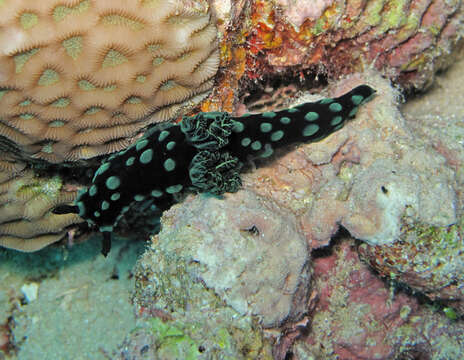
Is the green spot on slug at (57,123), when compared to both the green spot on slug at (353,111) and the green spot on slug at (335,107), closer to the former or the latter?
the green spot on slug at (335,107)

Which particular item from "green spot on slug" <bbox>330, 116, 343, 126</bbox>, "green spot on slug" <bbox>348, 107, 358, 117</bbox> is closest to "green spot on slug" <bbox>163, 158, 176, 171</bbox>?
"green spot on slug" <bbox>330, 116, 343, 126</bbox>

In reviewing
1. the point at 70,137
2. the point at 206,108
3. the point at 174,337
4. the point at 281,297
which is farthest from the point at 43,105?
the point at 281,297

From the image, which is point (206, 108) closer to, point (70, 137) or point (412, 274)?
point (70, 137)

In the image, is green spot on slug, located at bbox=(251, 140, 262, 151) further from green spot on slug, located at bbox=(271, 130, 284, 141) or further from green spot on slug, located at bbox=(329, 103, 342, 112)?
green spot on slug, located at bbox=(329, 103, 342, 112)

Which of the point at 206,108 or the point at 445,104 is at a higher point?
the point at 206,108

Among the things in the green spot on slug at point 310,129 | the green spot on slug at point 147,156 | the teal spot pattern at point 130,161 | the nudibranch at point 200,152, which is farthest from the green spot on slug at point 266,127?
the teal spot pattern at point 130,161

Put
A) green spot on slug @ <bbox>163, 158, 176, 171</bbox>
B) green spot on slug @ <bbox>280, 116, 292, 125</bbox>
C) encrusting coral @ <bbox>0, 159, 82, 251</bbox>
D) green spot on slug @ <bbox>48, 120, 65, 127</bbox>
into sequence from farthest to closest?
encrusting coral @ <bbox>0, 159, 82, 251</bbox> → green spot on slug @ <bbox>280, 116, 292, 125</bbox> → green spot on slug @ <bbox>163, 158, 176, 171</bbox> → green spot on slug @ <bbox>48, 120, 65, 127</bbox>
